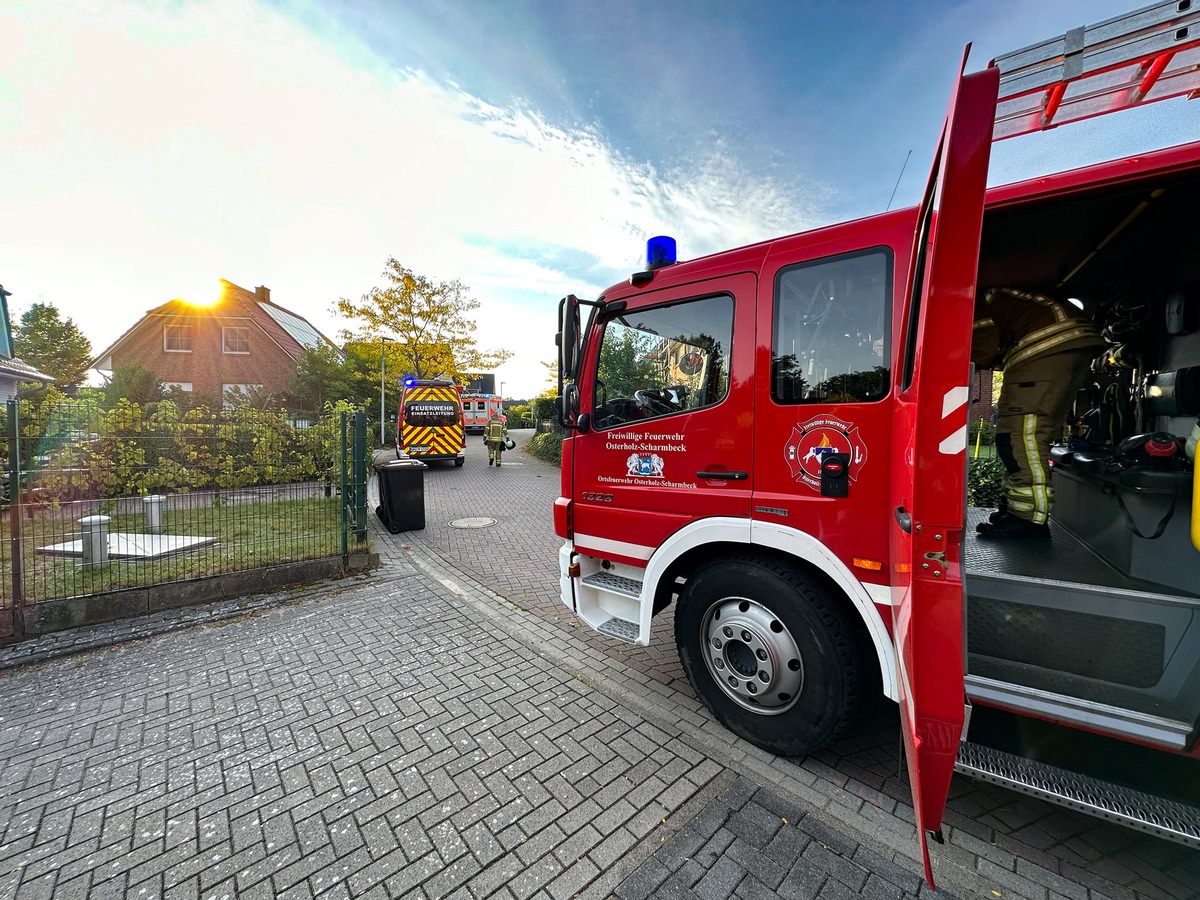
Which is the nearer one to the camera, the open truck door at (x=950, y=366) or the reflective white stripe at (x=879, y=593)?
the open truck door at (x=950, y=366)

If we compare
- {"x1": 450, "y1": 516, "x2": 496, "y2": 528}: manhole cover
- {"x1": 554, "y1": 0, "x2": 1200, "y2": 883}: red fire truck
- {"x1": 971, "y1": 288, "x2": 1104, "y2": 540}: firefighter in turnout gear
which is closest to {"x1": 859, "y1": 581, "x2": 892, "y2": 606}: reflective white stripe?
{"x1": 554, "y1": 0, "x2": 1200, "y2": 883}: red fire truck

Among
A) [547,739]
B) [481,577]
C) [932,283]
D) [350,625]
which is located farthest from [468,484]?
[932,283]

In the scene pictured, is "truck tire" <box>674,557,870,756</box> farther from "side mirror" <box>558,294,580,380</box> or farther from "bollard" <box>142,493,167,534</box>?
"bollard" <box>142,493,167,534</box>

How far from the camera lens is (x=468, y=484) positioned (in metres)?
13.1

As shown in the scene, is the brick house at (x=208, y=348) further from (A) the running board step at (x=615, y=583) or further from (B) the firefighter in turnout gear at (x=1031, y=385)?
(B) the firefighter in turnout gear at (x=1031, y=385)

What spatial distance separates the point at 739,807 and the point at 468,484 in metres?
11.6

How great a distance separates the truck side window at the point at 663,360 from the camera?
9.23ft

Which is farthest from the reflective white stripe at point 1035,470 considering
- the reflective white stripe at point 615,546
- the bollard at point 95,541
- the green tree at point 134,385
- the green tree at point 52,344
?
the green tree at point 52,344

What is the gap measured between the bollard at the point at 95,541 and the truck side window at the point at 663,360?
5009 millimetres

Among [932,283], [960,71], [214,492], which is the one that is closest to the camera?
[960,71]

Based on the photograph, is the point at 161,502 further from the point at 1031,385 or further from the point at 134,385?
the point at 134,385

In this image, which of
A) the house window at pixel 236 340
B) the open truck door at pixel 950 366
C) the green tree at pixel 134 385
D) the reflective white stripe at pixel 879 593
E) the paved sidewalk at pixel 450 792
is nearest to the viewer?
the open truck door at pixel 950 366

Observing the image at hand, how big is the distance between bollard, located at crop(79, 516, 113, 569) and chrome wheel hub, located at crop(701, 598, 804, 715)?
567 cm

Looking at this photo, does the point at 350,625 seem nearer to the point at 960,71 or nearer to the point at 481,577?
the point at 481,577
